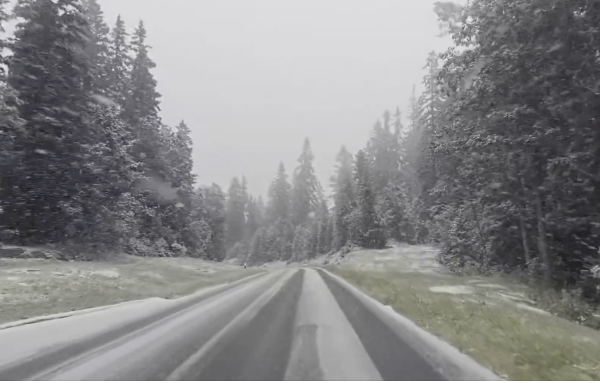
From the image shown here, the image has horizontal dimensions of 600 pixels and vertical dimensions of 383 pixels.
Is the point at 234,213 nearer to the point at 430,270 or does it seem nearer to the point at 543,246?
the point at 430,270

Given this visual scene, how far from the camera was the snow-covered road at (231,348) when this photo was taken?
4824mm

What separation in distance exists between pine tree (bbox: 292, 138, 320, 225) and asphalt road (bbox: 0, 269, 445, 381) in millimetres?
81166

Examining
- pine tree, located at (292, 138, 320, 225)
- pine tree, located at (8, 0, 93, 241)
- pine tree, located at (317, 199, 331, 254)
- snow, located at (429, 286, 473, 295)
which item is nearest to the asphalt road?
snow, located at (429, 286, 473, 295)

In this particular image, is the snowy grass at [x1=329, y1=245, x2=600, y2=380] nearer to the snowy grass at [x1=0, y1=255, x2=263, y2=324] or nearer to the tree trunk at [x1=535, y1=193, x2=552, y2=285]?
the tree trunk at [x1=535, y1=193, x2=552, y2=285]

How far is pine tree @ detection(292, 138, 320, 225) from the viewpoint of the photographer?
9150 cm

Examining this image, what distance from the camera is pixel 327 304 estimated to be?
37.3 ft

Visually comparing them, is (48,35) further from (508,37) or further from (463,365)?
(463,365)

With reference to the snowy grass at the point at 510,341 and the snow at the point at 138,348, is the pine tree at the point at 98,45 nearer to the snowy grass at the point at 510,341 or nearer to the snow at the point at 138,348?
the snow at the point at 138,348

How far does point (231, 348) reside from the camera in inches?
240

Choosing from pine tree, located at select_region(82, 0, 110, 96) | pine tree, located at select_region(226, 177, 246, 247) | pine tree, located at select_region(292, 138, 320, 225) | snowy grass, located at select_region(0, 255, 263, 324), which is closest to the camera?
snowy grass, located at select_region(0, 255, 263, 324)

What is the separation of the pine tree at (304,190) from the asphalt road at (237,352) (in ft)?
266

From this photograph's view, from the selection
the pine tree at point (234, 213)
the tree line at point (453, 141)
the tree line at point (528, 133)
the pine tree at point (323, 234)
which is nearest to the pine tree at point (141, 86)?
the tree line at point (453, 141)

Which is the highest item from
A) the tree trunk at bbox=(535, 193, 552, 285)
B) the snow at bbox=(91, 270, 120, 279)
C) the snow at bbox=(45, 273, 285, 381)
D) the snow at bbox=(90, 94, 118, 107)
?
the snow at bbox=(90, 94, 118, 107)

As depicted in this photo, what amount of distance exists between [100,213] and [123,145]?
16.3 feet
